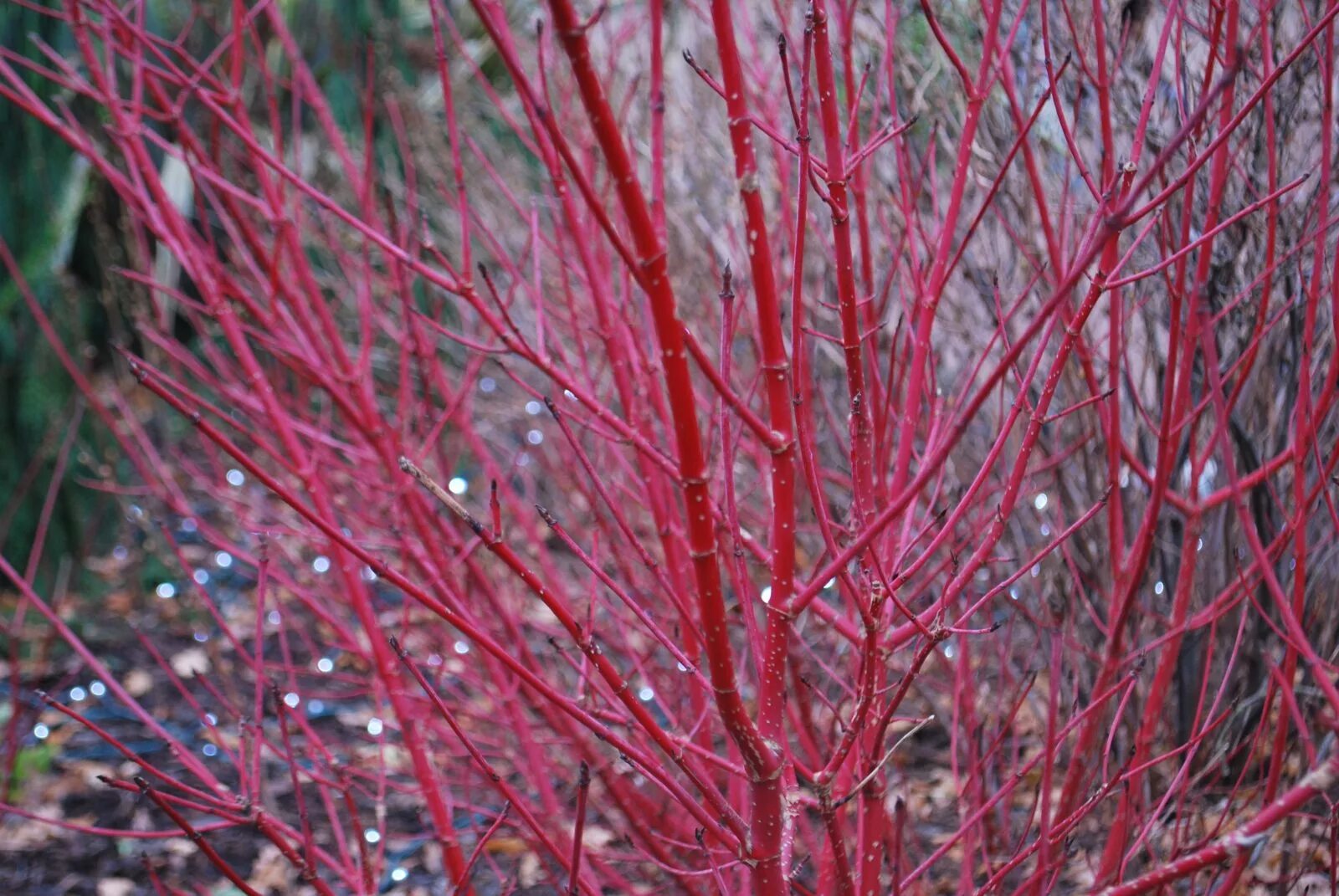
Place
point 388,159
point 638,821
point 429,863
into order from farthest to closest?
point 388,159 → point 429,863 → point 638,821

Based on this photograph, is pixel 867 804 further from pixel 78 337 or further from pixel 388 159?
pixel 388 159

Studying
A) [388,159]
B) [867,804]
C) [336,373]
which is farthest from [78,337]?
[867,804]

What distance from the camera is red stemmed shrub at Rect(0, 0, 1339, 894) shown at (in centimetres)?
121

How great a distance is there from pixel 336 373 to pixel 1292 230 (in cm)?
183

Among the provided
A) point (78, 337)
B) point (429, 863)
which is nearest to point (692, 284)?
point (429, 863)

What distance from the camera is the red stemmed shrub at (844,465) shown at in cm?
121

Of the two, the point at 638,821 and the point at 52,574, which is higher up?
the point at 52,574

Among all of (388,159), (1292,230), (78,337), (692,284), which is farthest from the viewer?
(388,159)

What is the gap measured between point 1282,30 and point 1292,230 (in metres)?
0.51

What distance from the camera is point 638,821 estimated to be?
5.59 feet

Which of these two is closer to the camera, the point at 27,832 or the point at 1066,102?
the point at 1066,102

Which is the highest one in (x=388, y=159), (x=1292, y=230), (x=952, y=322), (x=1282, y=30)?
(x=388, y=159)

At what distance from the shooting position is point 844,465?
3.19 meters

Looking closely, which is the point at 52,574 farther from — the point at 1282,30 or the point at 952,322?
the point at 1282,30
